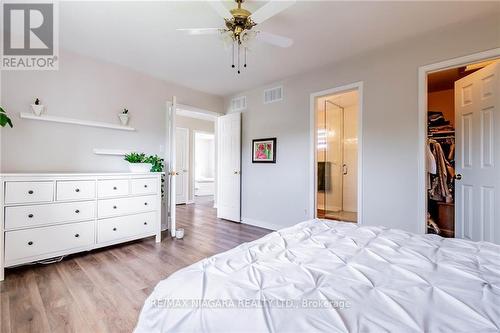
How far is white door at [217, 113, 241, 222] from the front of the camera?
450 cm

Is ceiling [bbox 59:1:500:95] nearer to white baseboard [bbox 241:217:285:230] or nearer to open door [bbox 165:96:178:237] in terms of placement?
open door [bbox 165:96:178:237]

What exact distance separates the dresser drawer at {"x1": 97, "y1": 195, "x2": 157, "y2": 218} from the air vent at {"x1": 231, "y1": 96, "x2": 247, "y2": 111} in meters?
2.35

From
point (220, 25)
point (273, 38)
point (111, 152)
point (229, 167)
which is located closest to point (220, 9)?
point (273, 38)

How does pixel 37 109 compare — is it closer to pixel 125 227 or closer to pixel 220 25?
pixel 125 227

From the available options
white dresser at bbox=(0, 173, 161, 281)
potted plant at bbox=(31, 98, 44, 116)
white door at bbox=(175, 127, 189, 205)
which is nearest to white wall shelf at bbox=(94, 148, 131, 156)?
white dresser at bbox=(0, 173, 161, 281)

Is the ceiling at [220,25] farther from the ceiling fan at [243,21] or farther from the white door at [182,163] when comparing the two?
the white door at [182,163]

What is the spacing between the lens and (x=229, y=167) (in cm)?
468

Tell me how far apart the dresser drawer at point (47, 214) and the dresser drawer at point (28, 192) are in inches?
2.8

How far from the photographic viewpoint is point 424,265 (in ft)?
3.40

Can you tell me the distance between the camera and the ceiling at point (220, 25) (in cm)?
210

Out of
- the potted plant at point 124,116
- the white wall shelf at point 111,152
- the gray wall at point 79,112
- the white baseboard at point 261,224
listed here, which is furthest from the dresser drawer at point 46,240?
the white baseboard at point 261,224

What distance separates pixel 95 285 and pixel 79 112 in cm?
217

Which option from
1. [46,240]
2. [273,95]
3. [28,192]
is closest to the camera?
[28,192]

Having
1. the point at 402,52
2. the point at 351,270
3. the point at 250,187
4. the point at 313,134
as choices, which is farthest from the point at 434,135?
the point at 351,270
